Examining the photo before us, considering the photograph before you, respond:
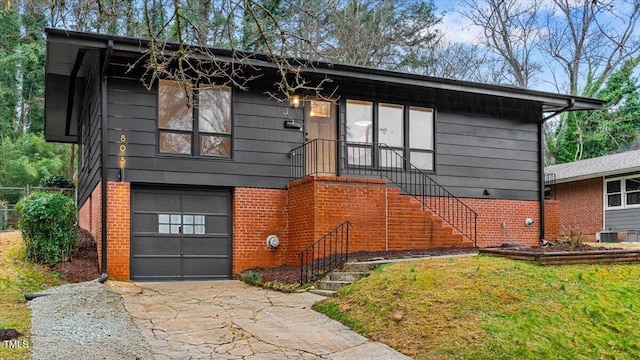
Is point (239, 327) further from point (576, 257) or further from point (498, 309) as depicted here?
point (576, 257)

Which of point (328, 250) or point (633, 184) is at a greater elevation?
point (633, 184)

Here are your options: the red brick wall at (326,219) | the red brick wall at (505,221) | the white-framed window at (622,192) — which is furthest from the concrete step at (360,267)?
the white-framed window at (622,192)

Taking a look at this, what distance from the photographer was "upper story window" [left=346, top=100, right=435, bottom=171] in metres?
13.2

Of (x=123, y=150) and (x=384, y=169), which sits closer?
(x=123, y=150)

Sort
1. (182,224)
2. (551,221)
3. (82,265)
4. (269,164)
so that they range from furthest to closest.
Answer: (551,221) < (269,164) < (182,224) < (82,265)

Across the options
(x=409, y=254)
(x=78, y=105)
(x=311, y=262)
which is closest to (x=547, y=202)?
(x=409, y=254)

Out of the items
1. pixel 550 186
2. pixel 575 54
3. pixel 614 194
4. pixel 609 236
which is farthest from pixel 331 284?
pixel 575 54

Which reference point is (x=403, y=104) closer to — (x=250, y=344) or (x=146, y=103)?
(x=146, y=103)

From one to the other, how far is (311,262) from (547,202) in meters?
7.65

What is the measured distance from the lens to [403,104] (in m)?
13.7

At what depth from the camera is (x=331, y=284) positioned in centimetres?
906

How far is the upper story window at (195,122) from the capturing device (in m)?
11.5

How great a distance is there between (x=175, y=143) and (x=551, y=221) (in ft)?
33.0

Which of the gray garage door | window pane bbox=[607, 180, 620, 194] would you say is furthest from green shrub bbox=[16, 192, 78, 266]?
window pane bbox=[607, 180, 620, 194]
